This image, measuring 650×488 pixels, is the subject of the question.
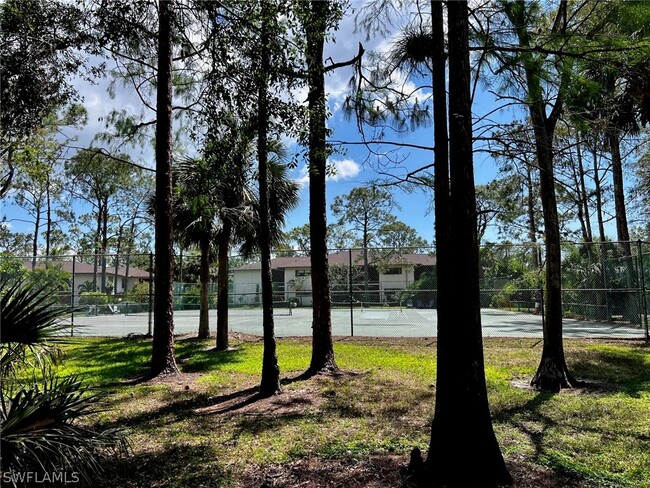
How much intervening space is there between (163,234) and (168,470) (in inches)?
187

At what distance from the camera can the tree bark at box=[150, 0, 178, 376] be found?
284 inches

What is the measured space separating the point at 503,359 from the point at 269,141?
6.19 m

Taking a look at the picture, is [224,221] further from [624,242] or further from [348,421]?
[624,242]

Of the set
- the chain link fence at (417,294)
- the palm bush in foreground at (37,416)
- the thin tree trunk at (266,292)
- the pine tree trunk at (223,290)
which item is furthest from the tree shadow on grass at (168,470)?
the chain link fence at (417,294)

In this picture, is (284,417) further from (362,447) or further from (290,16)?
(290,16)

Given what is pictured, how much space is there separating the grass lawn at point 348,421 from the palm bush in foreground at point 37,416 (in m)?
1.10

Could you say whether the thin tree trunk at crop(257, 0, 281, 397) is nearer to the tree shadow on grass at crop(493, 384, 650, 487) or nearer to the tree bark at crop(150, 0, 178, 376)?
the tree bark at crop(150, 0, 178, 376)

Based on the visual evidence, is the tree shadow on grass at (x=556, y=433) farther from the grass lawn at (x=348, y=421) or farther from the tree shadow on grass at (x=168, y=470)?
the tree shadow on grass at (x=168, y=470)

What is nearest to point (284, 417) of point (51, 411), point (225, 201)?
point (51, 411)

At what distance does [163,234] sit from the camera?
742 cm

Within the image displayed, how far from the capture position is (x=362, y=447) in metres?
3.85

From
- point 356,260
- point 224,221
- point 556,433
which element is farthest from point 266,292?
point 356,260

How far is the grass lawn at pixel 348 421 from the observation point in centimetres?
333

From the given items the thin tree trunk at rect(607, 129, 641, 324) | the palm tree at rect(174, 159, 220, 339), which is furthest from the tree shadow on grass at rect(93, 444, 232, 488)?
the thin tree trunk at rect(607, 129, 641, 324)
